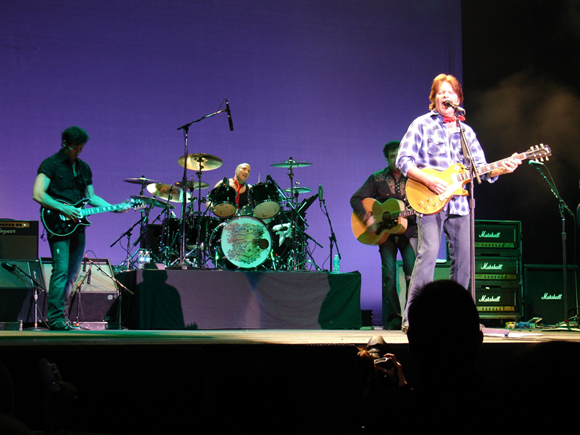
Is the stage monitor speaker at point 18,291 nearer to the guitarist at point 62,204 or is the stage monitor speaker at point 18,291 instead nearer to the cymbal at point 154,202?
the cymbal at point 154,202

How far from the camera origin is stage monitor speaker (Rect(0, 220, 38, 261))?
5559mm

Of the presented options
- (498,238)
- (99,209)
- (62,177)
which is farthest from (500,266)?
(62,177)

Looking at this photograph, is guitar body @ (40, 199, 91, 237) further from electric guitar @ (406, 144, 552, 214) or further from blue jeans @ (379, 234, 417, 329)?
blue jeans @ (379, 234, 417, 329)

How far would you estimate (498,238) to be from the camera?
253 inches

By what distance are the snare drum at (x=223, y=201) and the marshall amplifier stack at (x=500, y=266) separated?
350cm

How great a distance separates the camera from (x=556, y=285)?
21.5 ft

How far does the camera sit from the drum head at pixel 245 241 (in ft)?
22.3

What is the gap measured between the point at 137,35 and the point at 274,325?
5111 millimetres

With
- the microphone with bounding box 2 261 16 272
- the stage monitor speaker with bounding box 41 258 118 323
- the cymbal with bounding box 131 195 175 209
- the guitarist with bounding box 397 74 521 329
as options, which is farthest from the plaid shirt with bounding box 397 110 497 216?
the microphone with bounding box 2 261 16 272

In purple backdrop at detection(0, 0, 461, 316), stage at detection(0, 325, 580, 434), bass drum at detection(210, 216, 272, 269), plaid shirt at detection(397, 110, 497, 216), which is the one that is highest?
purple backdrop at detection(0, 0, 461, 316)

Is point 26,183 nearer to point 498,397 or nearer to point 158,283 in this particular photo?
point 158,283

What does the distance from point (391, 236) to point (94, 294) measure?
387cm

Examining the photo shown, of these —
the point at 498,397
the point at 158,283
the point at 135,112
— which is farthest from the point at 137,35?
the point at 498,397

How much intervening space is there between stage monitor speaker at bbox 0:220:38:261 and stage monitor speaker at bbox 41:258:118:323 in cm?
79
